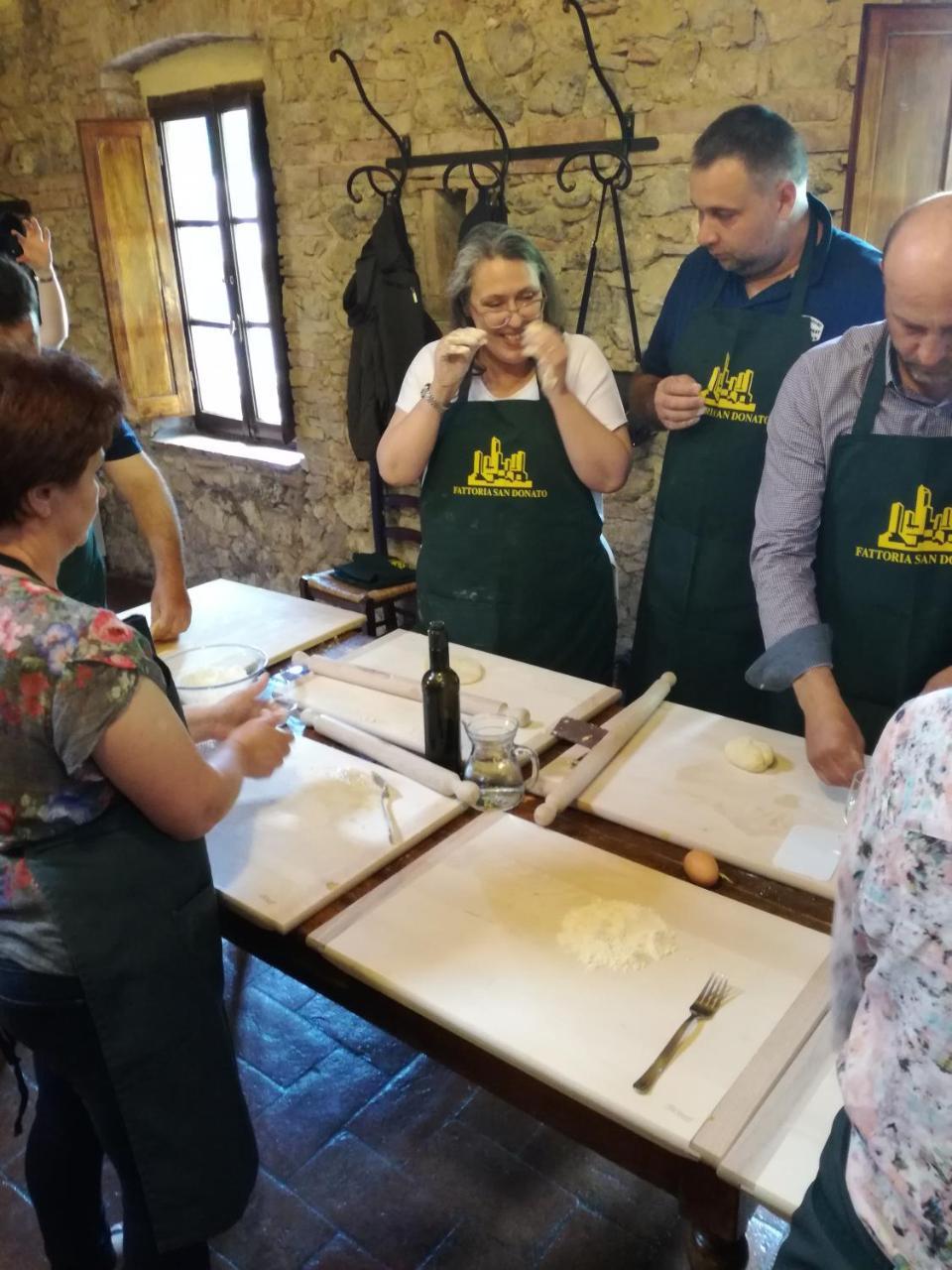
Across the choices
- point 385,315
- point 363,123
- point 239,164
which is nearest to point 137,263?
point 239,164

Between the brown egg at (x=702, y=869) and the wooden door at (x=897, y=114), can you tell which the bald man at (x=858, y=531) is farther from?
the wooden door at (x=897, y=114)

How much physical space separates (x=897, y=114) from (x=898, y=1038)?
2877 millimetres

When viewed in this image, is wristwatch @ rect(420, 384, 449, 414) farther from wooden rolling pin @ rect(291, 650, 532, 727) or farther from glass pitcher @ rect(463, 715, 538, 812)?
glass pitcher @ rect(463, 715, 538, 812)

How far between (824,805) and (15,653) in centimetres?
122

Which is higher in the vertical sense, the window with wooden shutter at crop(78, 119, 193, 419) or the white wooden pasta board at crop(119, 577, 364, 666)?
the window with wooden shutter at crop(78, 119, 193, 419)

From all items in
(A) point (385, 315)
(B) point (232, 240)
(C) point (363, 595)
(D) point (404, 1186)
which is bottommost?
(D) point (404, 1186)

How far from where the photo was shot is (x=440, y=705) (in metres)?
1.70

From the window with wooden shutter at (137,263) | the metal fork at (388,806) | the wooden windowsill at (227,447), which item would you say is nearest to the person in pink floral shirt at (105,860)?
the metal fork at (388,806)

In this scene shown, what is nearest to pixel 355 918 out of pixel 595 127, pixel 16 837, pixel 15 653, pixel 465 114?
pixel 16 837

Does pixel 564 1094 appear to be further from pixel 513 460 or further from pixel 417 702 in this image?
pixel 513 460

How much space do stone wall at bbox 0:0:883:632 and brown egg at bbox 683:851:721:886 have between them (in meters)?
2.47

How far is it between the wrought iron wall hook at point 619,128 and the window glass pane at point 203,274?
243 cm

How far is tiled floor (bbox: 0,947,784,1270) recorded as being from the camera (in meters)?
1.84

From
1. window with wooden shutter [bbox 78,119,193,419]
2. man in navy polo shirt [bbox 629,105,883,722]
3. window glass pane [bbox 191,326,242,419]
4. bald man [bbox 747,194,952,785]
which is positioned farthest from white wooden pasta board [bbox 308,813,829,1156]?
window glass pane [bbox 191,326,242,419]
